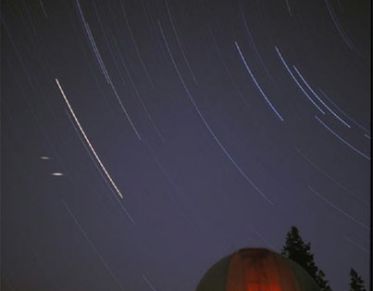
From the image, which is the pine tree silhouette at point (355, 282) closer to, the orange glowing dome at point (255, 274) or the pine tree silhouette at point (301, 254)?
the pine tree silhouette at point (301, 254)

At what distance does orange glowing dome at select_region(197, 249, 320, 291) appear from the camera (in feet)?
45.0

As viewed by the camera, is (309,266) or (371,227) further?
(309,266)

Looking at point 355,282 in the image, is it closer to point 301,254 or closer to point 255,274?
point 301,254

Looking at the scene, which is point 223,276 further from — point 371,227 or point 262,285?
point 371,227

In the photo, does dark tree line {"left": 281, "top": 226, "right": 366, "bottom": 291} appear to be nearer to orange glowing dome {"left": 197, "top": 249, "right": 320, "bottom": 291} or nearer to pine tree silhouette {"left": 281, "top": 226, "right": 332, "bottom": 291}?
pine tree silhouette {"left": 281, "top": 226, "right": 332, "bottom": 291}

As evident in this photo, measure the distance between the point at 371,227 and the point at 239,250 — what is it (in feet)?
13.7

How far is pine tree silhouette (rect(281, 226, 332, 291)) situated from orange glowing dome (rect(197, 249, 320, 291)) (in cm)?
1242

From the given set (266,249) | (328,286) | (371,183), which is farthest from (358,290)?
(371,183)

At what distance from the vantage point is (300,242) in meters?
27.2

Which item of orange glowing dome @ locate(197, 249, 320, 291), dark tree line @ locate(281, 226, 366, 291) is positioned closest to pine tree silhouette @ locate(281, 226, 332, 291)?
dark tree line @ locate(281, 226, 366, 291)

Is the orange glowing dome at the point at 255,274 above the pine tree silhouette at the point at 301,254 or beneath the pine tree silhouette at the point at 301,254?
above

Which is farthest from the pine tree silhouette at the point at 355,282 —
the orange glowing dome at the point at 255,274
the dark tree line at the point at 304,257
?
the orange glowing dome at the point at 255,274

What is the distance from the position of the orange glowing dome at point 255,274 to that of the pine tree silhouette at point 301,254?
12.4 metres

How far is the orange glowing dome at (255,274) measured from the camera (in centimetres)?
1370
